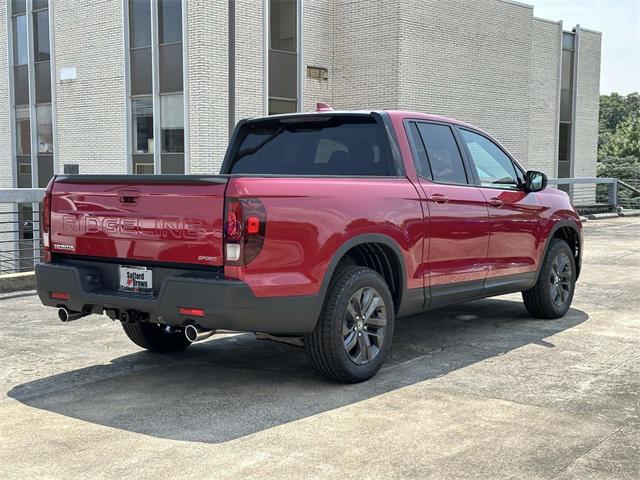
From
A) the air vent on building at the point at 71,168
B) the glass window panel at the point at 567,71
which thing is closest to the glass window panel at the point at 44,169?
the air vent on building at the point at 71,168

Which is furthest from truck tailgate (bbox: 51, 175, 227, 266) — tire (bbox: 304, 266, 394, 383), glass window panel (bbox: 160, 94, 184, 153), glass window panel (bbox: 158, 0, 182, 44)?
glass window panel (bbox: 158, 0, 182, 44)

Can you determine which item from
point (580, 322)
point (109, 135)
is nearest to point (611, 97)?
point (109, 135)

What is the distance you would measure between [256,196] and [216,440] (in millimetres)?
1424

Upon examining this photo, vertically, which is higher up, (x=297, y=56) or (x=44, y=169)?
(x=297, y=56)

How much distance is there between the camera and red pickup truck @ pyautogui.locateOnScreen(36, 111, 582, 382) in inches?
193

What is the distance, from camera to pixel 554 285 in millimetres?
8023

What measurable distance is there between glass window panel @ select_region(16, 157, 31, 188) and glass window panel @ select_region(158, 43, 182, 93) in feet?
21.5

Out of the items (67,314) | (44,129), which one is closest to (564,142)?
(44,129)

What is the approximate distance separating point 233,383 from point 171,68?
56.3ft

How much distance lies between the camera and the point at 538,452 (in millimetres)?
4242

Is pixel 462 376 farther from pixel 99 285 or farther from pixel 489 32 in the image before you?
pixel 489 32

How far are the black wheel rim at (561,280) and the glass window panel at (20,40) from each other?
2179 cm

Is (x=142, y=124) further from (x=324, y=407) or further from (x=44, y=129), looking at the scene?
(x=324, y=407)

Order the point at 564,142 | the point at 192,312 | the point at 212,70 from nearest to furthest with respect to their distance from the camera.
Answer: the point at 192,312, the point at 212,70, the point at 564,142
